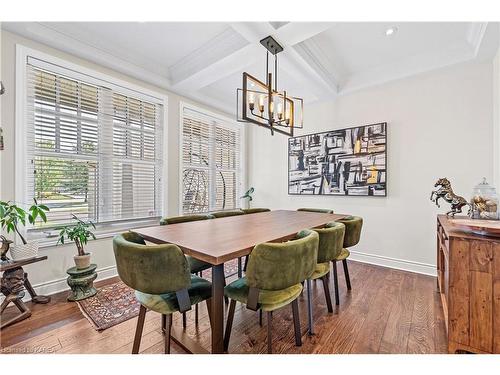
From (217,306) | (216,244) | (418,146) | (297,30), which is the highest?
(297,30)

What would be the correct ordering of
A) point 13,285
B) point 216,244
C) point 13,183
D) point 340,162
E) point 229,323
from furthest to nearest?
point 340,162, point 13,183, point 13,285, point 229,323, point 216,244

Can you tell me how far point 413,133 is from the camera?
10.3 ft

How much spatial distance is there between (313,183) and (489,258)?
2665 mm

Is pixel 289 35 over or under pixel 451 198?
over

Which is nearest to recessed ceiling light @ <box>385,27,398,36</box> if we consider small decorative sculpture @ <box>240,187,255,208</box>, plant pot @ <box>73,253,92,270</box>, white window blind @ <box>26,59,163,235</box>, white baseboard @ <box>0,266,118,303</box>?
white window blind @ <box>26,59,163,235</box>

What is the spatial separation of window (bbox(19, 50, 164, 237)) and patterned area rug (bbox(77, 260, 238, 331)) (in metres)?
0.87

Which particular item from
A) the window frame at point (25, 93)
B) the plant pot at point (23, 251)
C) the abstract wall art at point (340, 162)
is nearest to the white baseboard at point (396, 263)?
the abstract wall art at point (340, 162)

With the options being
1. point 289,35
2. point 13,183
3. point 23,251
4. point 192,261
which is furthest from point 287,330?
point 13,183

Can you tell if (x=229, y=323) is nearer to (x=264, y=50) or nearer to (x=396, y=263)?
(x=264, y=50)

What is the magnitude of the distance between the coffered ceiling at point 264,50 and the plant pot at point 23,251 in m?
2.03

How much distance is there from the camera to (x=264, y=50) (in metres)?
2.50

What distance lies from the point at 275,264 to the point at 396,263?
9.28 feet

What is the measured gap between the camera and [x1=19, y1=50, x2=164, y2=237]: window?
2.41 m
